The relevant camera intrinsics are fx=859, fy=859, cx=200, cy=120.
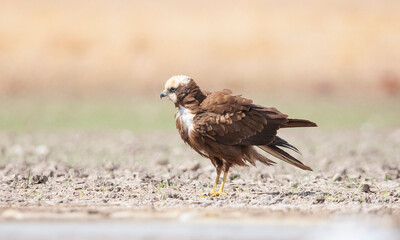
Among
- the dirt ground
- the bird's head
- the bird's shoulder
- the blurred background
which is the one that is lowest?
the dirt ground

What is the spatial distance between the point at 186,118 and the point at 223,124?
1.27 ft

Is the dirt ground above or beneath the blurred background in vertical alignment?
beneath

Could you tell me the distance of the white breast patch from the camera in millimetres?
8828

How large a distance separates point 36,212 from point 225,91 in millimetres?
2640

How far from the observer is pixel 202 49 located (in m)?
37.2

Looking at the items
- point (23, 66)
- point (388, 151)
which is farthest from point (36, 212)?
point (23, 66)

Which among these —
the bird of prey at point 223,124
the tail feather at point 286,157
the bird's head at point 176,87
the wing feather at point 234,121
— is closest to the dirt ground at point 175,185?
the tail feather at point 286,157

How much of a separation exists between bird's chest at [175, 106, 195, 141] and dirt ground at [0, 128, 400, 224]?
2.09 feet

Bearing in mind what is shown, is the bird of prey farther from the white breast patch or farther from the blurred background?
A: the blurred background

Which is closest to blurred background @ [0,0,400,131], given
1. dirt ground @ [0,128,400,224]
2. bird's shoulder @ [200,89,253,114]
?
dirt ground @ [0,128,400,224]

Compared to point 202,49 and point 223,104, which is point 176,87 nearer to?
point 223,104

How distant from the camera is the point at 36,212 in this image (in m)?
7.59

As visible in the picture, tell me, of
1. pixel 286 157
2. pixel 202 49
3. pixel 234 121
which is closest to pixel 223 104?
pixel 234 121

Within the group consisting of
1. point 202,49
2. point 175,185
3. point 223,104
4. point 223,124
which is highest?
point 202,49
